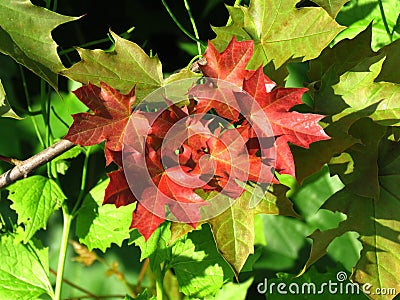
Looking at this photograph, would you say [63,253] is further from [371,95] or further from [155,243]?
[371,95]

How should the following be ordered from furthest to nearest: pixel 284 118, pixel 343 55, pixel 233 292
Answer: pixel 233 292 < pixel 343 55 < pixel 284 118

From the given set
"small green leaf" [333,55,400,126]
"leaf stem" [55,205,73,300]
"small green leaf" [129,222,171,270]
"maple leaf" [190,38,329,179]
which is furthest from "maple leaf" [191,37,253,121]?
"leaf stem" [55,205,73,300]

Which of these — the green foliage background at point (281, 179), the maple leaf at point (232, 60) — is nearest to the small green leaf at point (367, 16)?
the green foliage background at point (281, 179)

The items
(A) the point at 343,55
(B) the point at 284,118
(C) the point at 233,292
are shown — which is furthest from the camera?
(C) the point at 233,292

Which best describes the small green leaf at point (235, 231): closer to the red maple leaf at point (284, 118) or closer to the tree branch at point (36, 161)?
the red maple leaf at point (284, 118)

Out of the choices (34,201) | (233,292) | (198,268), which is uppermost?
(34,201)

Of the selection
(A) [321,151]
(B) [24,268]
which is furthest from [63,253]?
(A) [321,151]

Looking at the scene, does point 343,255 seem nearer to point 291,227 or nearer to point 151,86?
point 291,227
